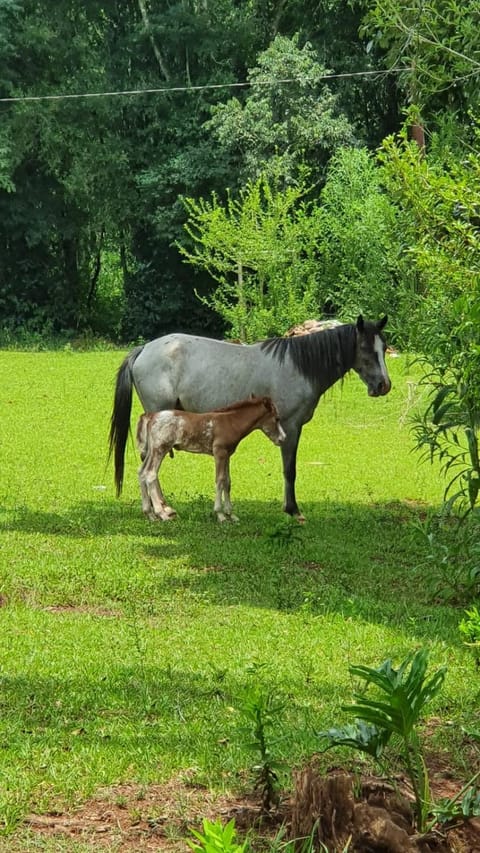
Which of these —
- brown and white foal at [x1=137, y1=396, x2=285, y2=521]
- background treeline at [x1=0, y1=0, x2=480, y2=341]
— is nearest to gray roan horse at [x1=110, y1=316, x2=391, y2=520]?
brown and white foal at [x1=137, y1=396, x2=285, y2=521]

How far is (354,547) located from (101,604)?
312cm

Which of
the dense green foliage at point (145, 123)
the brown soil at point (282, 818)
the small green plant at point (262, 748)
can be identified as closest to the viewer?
the brown soil at point (282, 818)

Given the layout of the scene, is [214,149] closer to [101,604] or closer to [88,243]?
[88,243]

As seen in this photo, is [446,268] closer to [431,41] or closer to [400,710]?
[431,41]

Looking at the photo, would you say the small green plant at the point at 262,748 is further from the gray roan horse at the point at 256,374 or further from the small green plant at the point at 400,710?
the gray roan horse at the point at 256,374

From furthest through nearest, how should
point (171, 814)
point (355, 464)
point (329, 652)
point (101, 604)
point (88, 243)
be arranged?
point (88, 243) < point (355, 464) < point (101, 604) < point (329, 652) < point (171, 814)

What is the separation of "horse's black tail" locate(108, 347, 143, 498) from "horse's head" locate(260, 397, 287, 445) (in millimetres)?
1412

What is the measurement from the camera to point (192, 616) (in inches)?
301

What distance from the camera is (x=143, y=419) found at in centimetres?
1161

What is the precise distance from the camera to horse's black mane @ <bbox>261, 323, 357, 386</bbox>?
11930 millimetres

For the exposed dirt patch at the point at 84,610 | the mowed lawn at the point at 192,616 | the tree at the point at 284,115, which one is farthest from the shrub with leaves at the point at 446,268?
the tree at the point at 284,115

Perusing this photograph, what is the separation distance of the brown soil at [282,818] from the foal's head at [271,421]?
715 cm

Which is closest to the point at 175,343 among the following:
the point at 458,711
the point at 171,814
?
the point at 458,711

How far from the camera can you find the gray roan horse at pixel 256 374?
39.2 ft
